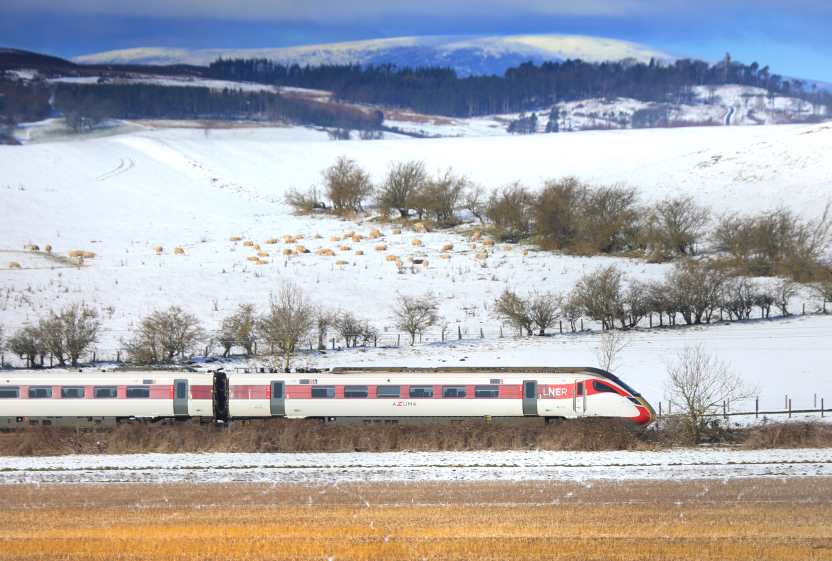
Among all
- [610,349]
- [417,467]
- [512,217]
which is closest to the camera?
[417,467]

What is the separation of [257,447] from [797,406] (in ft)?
62.9

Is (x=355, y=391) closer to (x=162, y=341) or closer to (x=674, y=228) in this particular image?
(x=162, y=341)

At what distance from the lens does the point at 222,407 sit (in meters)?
34.7

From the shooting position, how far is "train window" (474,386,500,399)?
33.5 meters

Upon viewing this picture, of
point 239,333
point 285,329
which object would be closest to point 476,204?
point 239,333

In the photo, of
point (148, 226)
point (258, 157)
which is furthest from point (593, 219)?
point (258, 157)

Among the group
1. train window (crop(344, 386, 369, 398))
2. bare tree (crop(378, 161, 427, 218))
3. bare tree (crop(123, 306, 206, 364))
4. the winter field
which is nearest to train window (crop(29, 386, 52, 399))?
train window (crop(344, 386, 369, 398))

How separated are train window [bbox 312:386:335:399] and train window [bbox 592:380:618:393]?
818 centimetres

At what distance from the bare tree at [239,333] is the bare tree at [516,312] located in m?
13.1

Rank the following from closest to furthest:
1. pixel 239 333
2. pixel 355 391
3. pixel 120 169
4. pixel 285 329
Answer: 1. pixel 355 391
2. pixel 285 329
3. pixel 239 333
4. pixel 120 169

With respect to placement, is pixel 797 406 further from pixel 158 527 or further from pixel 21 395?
pixel 21 395

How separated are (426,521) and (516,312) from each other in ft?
106

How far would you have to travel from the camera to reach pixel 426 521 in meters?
24.0

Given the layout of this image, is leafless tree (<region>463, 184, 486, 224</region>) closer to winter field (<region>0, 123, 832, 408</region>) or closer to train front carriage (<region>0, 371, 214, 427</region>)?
winter field (<region>0, 123, 832, 408</region>)
